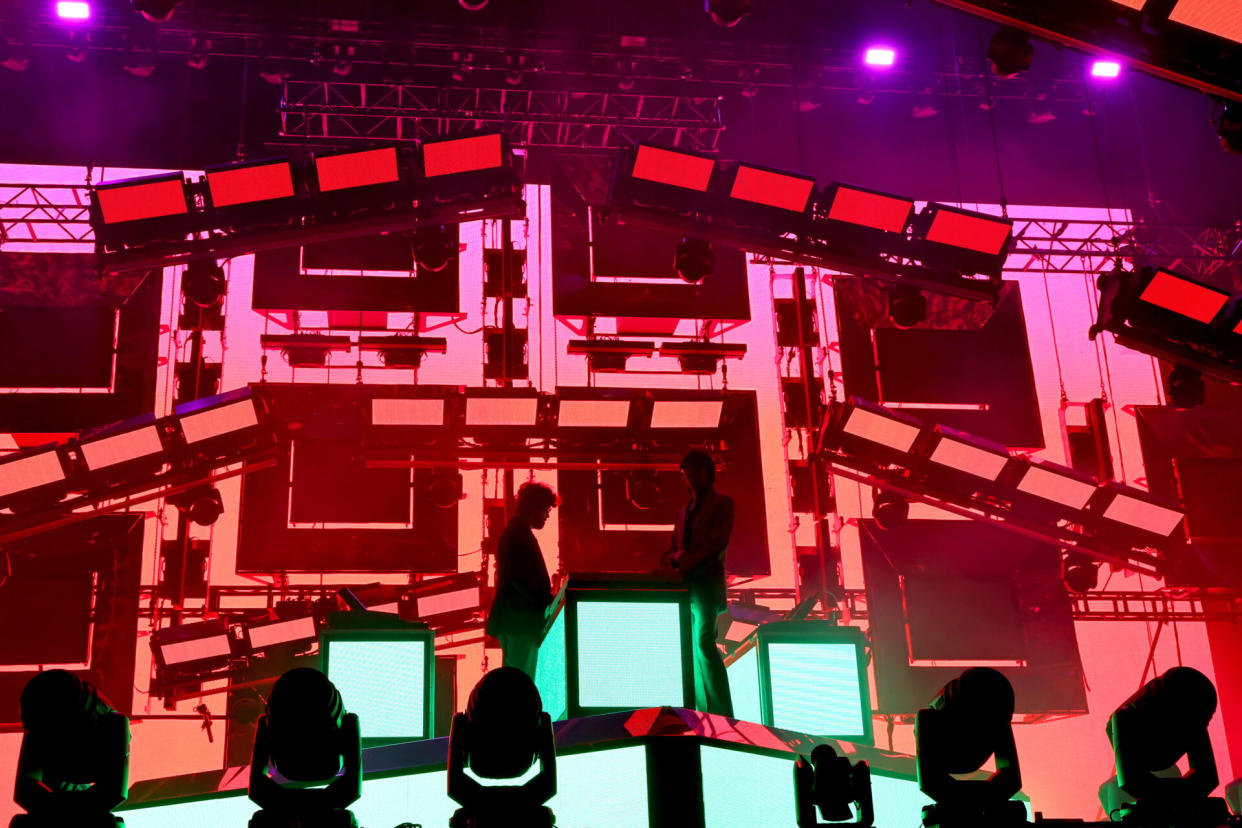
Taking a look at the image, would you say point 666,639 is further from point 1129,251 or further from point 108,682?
point 1129,251

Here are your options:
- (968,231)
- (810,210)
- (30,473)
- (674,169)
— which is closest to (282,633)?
(30,473)

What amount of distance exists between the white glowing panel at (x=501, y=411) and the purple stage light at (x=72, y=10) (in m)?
4.43

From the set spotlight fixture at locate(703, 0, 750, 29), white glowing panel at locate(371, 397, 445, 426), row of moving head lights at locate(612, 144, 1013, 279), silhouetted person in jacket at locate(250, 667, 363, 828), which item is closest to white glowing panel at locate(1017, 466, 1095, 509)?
row of moving head lights at locate(612, 144, 1013, 279)

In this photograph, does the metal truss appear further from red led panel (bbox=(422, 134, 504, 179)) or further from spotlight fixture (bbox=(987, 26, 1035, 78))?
spotlight fixture (bbox=(987, 26, 1035, 78))

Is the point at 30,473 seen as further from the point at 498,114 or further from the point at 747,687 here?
the point at 747,687

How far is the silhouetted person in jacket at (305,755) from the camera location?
2.12 metres

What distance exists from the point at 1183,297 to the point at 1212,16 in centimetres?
315

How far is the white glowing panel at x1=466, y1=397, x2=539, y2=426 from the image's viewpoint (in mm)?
8922

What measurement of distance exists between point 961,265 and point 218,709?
7.39 meters

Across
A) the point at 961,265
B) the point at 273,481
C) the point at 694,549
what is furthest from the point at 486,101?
the point at 694,549

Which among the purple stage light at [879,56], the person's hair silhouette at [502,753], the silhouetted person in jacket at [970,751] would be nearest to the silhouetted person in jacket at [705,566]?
the silhouetted person in jacket at [970,751]

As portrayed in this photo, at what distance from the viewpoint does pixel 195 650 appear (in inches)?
361

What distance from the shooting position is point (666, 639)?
442 cm

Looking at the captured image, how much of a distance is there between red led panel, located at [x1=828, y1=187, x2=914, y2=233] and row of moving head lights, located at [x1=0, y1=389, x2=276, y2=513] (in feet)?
15.0
